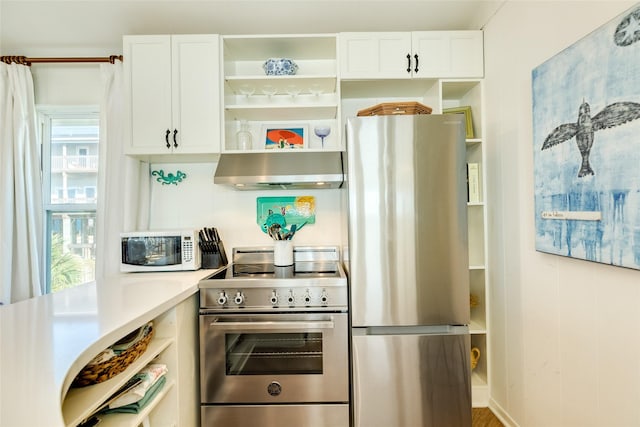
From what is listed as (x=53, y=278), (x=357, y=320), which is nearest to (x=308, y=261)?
(x=357, y=320)

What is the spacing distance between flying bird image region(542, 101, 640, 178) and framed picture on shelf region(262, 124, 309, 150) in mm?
1515

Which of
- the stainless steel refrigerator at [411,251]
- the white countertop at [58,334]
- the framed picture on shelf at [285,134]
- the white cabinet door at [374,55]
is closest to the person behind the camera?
the white countertop at [58,334]

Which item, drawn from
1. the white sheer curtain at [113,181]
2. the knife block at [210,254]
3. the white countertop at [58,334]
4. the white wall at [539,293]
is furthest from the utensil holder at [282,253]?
the white wall at [539,293]

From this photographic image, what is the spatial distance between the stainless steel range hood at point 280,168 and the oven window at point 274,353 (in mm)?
898

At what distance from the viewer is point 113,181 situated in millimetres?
2168

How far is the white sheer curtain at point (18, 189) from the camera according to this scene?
2.11m

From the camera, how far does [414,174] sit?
156 cm

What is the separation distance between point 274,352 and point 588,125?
175 centimetres

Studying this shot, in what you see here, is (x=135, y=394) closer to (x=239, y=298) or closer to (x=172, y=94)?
(x=239, y=298)

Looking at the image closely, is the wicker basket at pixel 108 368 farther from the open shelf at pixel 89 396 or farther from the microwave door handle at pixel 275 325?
the microwave door handle at pixel 275 325

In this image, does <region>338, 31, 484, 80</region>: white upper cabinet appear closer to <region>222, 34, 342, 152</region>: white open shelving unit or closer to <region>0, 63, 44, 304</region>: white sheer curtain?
<region>222, 34, 342, 152</region>: white open shelving unit

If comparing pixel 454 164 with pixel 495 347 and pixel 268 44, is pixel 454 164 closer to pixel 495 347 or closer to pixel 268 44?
pixel 495 347

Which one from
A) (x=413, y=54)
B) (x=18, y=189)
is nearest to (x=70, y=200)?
(x=18, y=189)

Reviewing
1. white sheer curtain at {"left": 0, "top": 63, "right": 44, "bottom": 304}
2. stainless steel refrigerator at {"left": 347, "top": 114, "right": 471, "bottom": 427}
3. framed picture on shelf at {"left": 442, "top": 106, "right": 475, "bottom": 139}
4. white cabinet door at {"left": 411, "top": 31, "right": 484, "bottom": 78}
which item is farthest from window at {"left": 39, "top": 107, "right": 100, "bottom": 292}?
framed picture on shelf at {"left": 442, "top": 106, "right": 475, "bottom": 139}
